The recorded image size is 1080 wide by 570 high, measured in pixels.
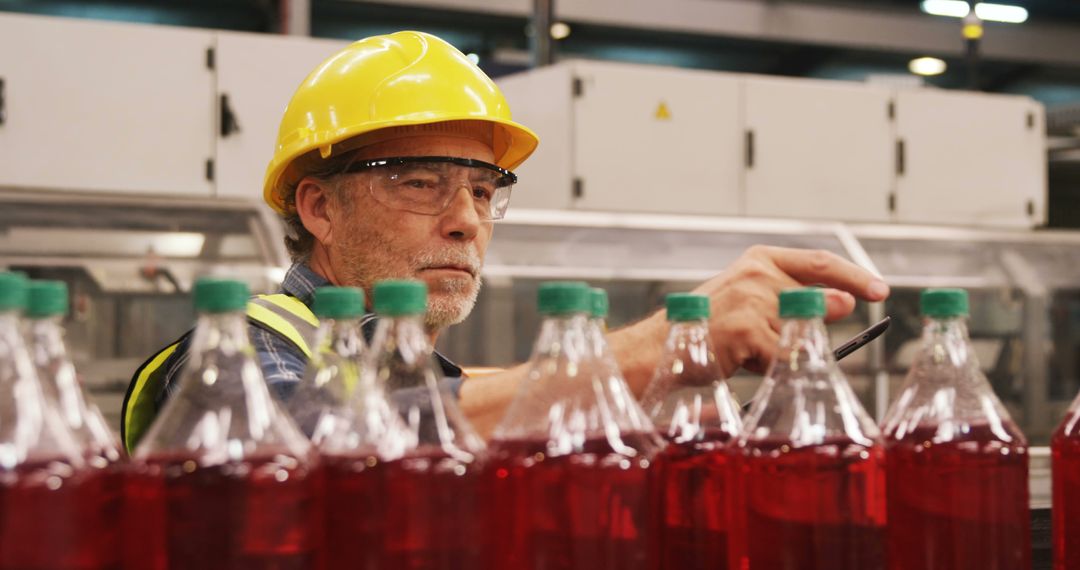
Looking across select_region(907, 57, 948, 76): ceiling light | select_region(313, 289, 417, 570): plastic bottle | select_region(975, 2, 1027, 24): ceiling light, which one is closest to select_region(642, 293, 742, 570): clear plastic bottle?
select_region(313, 289, 417, 570): plastic bottle

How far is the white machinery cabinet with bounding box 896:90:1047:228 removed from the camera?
395 centimetres

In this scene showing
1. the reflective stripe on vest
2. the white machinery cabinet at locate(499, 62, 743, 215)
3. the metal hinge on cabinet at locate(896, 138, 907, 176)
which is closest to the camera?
the reflective stripe on vest

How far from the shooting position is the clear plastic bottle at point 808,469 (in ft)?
2.81

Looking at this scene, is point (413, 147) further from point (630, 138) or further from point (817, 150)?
point (817, 150)

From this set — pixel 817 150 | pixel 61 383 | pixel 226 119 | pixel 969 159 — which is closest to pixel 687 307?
pixel 61 383

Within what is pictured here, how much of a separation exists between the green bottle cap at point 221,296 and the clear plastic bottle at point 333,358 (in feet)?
0.25

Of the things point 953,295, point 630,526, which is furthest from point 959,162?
point 630,526

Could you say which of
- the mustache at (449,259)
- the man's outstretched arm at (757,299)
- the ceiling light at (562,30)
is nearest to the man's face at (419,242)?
the mustache at (449,259)

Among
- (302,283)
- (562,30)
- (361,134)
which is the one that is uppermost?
(562,30)

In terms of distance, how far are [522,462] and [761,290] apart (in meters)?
0.39

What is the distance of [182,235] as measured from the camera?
3.16m

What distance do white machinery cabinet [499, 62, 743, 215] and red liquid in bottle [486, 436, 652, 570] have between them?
8.93 ft

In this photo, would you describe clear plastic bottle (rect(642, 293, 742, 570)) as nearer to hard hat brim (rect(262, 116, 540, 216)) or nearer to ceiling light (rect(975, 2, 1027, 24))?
hard hat brim (rect(262, 116, 540, 216))

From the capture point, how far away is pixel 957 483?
92 centimetres
